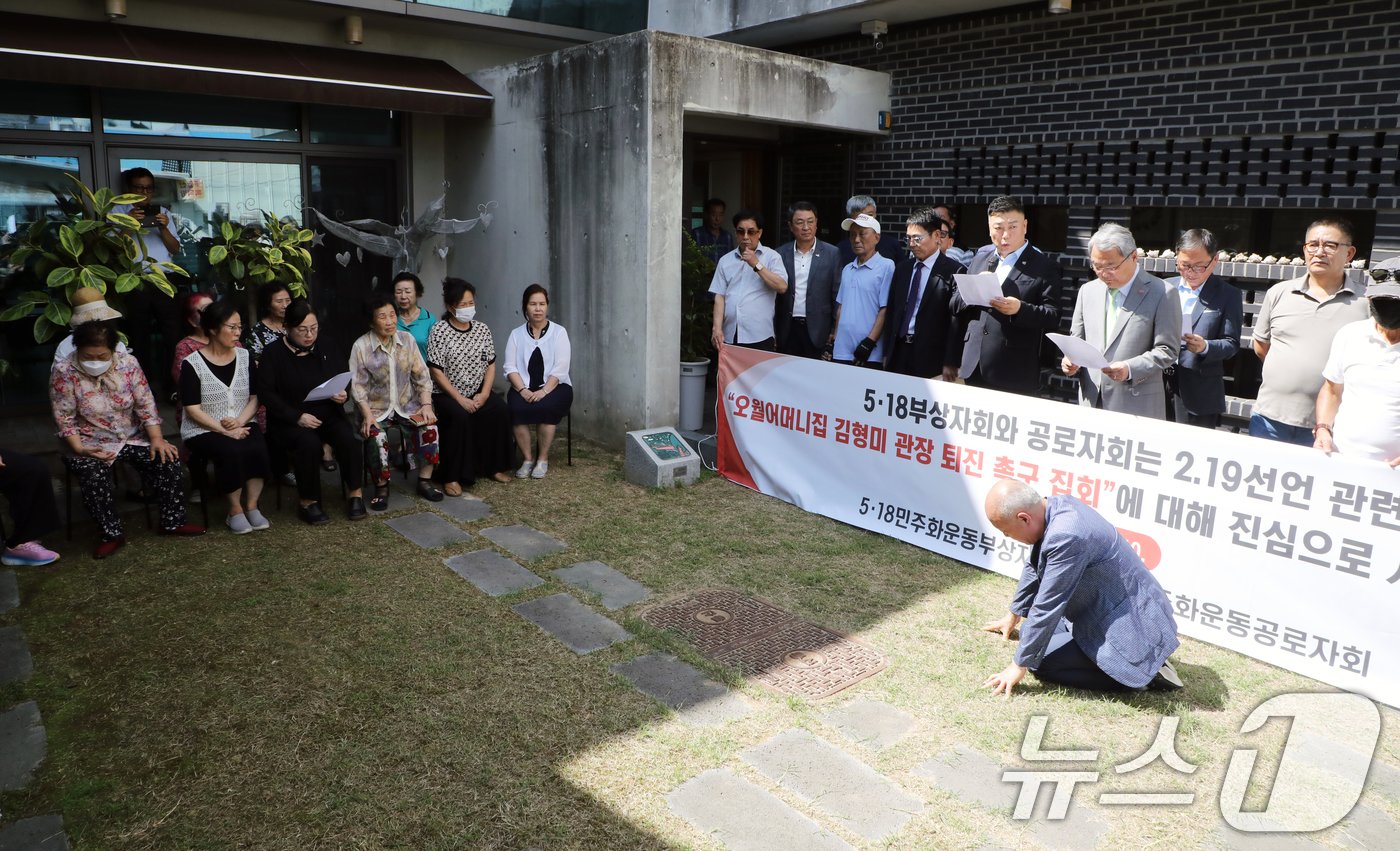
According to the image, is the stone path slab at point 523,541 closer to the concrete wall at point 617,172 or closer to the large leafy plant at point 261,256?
the concrete wall at point 617,172

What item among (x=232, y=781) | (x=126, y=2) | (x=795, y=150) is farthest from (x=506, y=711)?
(x=795, y=150)

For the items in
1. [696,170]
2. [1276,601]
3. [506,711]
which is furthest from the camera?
[696,170]

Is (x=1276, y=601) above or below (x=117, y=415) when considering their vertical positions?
below

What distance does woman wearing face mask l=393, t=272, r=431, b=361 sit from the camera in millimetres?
7355

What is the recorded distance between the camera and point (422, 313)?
761 cm

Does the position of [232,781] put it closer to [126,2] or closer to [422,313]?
[422,313]

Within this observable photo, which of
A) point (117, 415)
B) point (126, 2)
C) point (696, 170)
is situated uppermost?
point (126, 2)

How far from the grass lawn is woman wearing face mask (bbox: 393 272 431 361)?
2070mm

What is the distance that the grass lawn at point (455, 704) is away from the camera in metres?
3.28

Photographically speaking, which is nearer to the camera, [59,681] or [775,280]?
[59,681]

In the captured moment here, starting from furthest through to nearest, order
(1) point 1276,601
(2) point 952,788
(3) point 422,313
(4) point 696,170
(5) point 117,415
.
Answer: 1. (4) point 696,170
2. (3) point 422,313
3. (5) point 117,415
4. (1) point 1276,601
5. (2) point 952,788

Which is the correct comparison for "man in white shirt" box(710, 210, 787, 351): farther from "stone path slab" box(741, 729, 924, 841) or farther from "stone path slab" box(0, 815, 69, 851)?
"stone path slab" box(0, 815, 69, 851)

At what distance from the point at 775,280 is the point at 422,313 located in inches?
109

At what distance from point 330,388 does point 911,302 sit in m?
3.90
